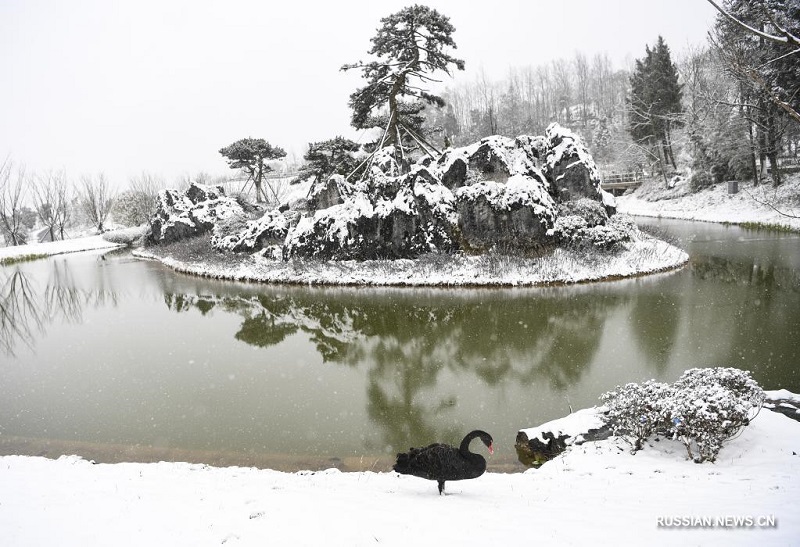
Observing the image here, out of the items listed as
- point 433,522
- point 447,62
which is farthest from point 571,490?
point 447,62

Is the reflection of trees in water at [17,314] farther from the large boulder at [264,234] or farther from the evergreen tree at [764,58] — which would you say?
the evergreen tree at [764,58]

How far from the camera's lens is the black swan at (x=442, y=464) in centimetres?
436

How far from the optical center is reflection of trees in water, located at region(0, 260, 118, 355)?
13.2m

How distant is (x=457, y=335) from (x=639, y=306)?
530 cm

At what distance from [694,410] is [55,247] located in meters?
49.1

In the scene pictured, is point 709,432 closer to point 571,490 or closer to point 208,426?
point 571,490

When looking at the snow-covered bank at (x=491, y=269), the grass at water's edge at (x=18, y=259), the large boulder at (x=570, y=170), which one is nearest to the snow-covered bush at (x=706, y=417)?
the snow-covered bank at (x=491, y=269)

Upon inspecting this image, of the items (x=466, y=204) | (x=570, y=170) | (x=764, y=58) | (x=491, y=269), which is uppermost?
(x=764, y=58)

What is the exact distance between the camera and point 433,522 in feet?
11.4

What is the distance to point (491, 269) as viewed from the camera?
1550 cm

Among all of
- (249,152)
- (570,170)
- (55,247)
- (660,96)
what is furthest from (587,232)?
(55,247)

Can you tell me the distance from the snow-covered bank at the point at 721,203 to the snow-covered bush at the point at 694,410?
16.3m

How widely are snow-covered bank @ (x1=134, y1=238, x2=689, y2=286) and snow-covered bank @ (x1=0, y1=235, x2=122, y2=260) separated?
28967 mm

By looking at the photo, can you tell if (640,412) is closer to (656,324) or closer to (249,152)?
(656,324)
